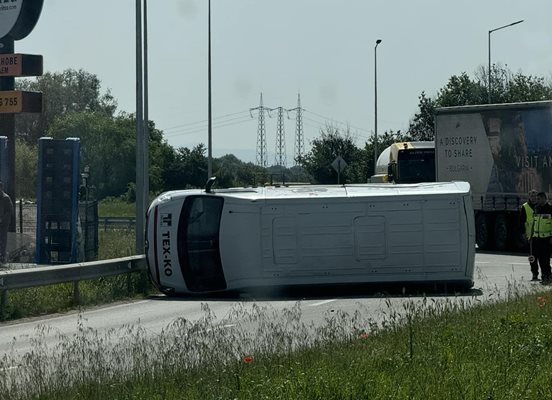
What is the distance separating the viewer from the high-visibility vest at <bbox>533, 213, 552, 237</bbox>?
923 inches

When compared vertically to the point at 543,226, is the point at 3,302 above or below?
below

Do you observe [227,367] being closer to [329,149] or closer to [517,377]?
[517,377]

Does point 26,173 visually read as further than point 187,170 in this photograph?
Yes

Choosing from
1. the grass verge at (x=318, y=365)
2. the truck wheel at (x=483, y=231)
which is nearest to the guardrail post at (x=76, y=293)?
the grass verge at (x=318, y=365)

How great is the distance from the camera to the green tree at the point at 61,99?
123250mm

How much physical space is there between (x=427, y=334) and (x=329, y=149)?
6456 centimetres

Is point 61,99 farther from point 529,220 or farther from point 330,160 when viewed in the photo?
point 529,220

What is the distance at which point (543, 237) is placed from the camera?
23.5 m

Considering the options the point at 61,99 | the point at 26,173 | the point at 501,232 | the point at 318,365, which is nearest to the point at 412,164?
the point at 501,232

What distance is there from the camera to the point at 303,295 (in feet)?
72.5

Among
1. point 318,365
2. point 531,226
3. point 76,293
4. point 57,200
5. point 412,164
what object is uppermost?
point 412,164

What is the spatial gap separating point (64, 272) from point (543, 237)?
357 inches

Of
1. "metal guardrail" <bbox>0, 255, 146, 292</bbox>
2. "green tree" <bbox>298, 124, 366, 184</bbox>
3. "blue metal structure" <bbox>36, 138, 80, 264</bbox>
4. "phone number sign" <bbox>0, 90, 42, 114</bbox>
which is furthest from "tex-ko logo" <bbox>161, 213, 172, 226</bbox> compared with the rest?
"green tree" <bbox>298, 124, 366, 184</bbox>

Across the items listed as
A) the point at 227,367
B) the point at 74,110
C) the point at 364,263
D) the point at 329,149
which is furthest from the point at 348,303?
the point at 74,110
